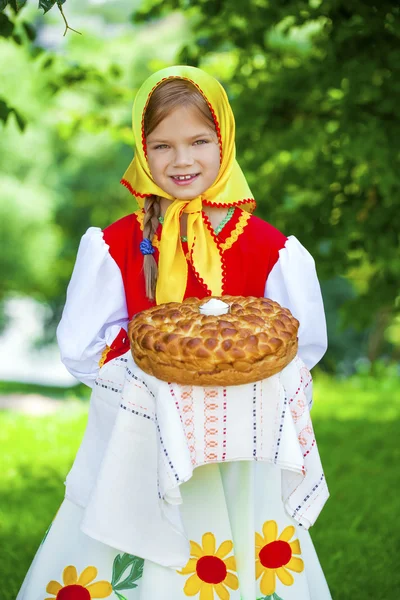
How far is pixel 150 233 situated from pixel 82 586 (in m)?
1.14

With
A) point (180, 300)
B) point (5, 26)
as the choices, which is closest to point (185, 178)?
point (180, 300)

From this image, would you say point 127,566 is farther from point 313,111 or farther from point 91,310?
point 313,111

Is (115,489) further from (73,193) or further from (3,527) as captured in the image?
(73,193)

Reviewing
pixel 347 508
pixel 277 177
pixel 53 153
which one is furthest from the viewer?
pixel 53 153

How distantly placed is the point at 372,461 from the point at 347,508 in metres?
1.00

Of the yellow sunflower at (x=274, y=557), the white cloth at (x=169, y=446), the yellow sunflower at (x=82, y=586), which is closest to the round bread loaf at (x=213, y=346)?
the white cloth at (x=169, y=446)

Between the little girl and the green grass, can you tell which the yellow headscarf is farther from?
the green grass

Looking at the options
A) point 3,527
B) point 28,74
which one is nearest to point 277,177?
point 3,527

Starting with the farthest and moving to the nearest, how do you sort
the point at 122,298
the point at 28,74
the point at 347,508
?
the point at 28,74 < the point at 347,508 < the point at 122,298

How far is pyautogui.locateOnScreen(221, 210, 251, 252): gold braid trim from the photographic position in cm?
260

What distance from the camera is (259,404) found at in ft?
7.16

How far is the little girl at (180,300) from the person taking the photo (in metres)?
2.42

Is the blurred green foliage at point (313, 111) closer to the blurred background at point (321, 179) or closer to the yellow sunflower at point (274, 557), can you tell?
the blurred background at point (321, 179)

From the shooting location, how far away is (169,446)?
208cm
